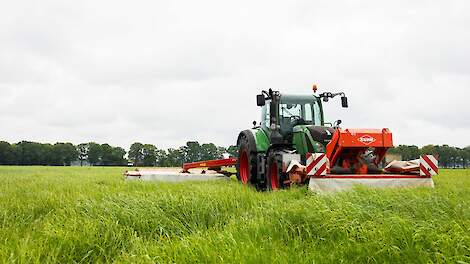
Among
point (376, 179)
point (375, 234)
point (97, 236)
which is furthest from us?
point (376, 179)

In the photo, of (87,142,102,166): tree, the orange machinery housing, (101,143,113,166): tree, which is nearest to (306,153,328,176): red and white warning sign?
the orange machinery housing

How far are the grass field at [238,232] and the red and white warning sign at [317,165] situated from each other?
2.21 metres

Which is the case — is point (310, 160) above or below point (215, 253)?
above

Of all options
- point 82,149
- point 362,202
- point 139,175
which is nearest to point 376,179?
point 362,202

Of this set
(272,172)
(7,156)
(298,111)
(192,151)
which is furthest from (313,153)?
(7,156)

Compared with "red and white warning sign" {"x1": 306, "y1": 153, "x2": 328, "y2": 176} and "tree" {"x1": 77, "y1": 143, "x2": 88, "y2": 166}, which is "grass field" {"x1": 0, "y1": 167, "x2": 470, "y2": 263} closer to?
"red and white warning sign" {"x1": 306, "y1": 153, "x2": 328, "y2": 176}

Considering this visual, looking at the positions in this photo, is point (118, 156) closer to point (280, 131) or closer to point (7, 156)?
point (7, 156)

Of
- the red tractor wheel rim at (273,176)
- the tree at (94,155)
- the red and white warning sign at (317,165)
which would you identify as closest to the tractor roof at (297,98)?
the red tractor wheel rim at (273,176)

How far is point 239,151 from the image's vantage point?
478 inches

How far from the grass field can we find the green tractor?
13.9 ft

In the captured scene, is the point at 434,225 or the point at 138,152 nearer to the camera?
the point at 434,225

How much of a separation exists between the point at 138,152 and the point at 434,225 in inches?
2056

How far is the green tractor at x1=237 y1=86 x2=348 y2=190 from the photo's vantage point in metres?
9.73

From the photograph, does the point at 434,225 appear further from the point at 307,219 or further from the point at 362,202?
the point at 362,202
